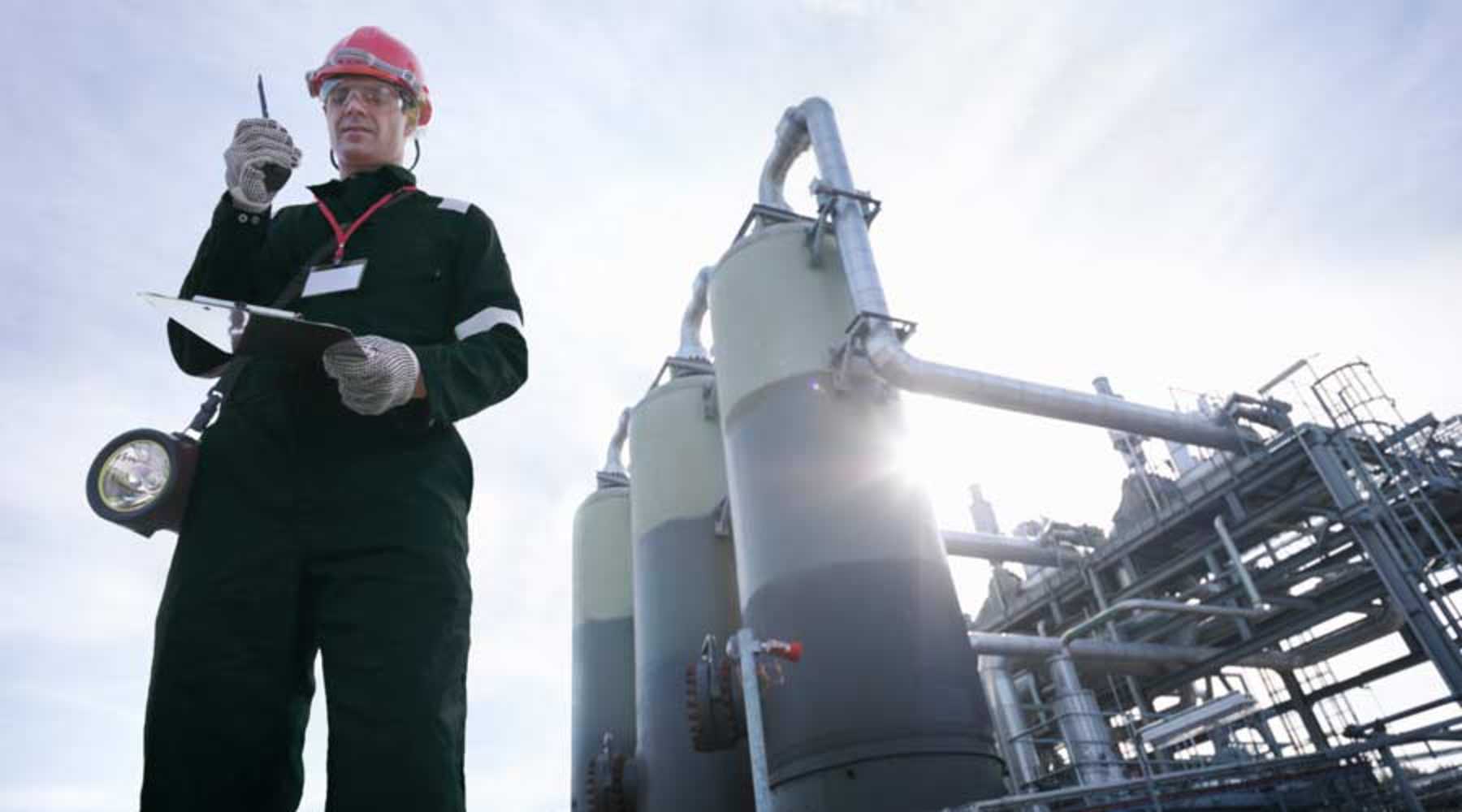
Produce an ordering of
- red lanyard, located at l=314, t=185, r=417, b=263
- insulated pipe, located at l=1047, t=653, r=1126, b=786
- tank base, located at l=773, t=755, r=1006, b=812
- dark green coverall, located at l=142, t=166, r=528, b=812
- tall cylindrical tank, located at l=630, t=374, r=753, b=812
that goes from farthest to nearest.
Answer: insulated pipe, located at l=1047, t=653, r=1126, b=786
tall cylindrical tank, located at l=630, t=374, r=753, b=812
tank base, located at l=773, t=755, r=1006, b=812
red lanyard, located at l=314, t=185, r=417, b=263
dark green coverall, located at l=142, t=166, r=528, b=812

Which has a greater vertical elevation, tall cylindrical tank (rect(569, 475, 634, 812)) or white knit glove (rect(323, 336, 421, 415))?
tall cylindrical tank (rect(569, 475, 634, 812))

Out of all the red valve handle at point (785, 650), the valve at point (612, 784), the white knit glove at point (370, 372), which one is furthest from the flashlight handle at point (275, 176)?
the valve at point (612, 784)

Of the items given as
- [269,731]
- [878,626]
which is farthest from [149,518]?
[878,626]

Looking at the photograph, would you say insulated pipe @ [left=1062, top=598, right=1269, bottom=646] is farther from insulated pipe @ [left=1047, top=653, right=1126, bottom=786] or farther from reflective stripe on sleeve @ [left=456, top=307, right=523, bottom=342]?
reflective stripe on sleeve @ [left=456, top=307, right=523, bottom=342]

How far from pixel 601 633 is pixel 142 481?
15.9 m

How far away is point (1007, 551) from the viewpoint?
20.2 m

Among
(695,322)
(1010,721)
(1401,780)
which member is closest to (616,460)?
(695,322)

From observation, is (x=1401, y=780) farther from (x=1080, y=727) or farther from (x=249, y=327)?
(x=1080, y=727)

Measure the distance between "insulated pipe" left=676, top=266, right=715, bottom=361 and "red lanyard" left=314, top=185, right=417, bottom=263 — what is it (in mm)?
15652

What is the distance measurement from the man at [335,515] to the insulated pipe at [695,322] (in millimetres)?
15857

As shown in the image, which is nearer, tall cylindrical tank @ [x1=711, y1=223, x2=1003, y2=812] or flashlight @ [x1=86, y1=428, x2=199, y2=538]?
flashlight @ [x1=86, y1=428, x2=199, y2=538]

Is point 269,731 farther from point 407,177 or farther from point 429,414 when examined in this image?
point 407,177

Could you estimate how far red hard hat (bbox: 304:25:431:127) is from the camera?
2.33 m

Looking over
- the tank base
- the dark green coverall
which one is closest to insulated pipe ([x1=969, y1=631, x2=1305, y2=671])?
the tank base
